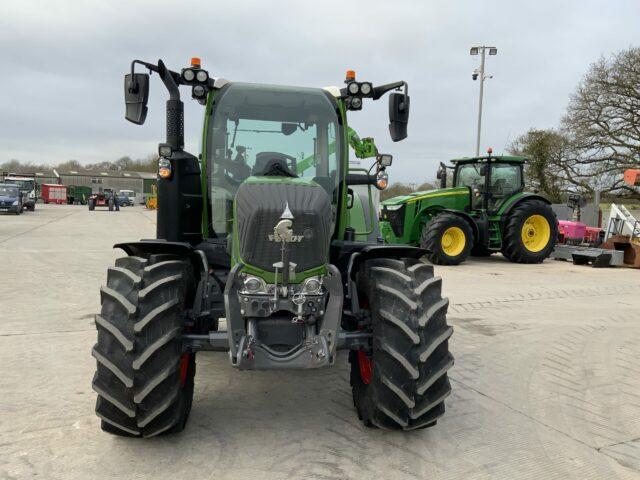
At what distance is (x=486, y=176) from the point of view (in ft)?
43.5

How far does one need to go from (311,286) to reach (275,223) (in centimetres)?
44

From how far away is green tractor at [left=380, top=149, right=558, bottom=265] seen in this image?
42.2 ft

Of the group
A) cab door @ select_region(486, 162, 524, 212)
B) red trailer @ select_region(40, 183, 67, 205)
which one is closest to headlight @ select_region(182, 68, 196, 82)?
cab door @ select_region(486, 162, 524, 212)

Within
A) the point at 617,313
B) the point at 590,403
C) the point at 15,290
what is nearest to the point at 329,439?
the point at 590,403

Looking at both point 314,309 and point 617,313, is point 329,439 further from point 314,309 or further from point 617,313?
point 617,313

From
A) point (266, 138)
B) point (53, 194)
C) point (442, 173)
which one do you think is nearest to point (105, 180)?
point (53, 194)

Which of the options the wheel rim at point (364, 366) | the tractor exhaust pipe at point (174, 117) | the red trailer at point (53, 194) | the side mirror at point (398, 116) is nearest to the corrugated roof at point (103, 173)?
the red trailer at point (53, 194)

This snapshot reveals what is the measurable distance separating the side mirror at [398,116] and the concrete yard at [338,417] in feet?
6.81

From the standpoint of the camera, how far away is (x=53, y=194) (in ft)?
190

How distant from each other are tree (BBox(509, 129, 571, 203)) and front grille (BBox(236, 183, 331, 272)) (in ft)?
86.1

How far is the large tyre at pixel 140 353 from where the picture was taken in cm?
296

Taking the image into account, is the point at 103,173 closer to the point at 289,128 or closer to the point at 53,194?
the point at 53,194

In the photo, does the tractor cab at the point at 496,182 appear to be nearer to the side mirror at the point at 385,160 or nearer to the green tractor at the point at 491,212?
the green tractor at the point at 491,212

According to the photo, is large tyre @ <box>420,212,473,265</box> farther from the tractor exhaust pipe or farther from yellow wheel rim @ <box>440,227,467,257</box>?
the tractor exhaust pipe
